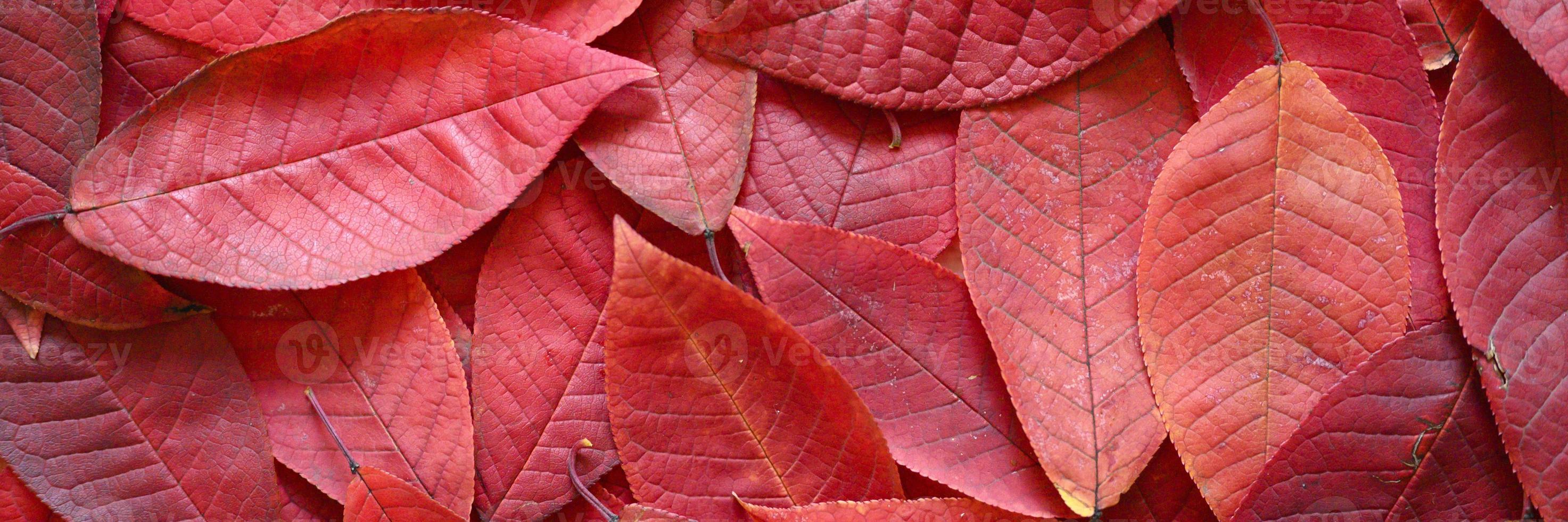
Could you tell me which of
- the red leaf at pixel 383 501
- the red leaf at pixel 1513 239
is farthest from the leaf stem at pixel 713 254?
the red leaf at pixel 1513 239

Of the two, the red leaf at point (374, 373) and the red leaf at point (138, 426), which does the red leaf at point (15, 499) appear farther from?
the red leaf at point (374, 373)

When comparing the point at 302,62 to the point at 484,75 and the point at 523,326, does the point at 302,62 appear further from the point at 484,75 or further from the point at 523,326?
the point at 523,326

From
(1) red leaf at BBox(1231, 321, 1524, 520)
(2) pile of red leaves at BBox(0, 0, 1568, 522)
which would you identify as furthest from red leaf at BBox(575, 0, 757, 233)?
(1) red leaf at BBox(1231, 321, 1524, 520)

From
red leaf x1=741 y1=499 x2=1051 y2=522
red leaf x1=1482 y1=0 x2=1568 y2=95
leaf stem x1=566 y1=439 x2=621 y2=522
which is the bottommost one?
red leaf x1=741 y1=499 x2=1051 y2=522

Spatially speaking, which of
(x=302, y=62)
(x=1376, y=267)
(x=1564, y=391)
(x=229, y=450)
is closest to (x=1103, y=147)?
(x=1376, y=267)

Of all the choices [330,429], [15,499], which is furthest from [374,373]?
[15,499]

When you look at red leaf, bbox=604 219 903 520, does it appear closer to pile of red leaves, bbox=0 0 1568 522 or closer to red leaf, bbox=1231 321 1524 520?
pile of red leaves, bbox=0 0 1568 522

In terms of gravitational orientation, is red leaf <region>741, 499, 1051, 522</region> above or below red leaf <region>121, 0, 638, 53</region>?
below
